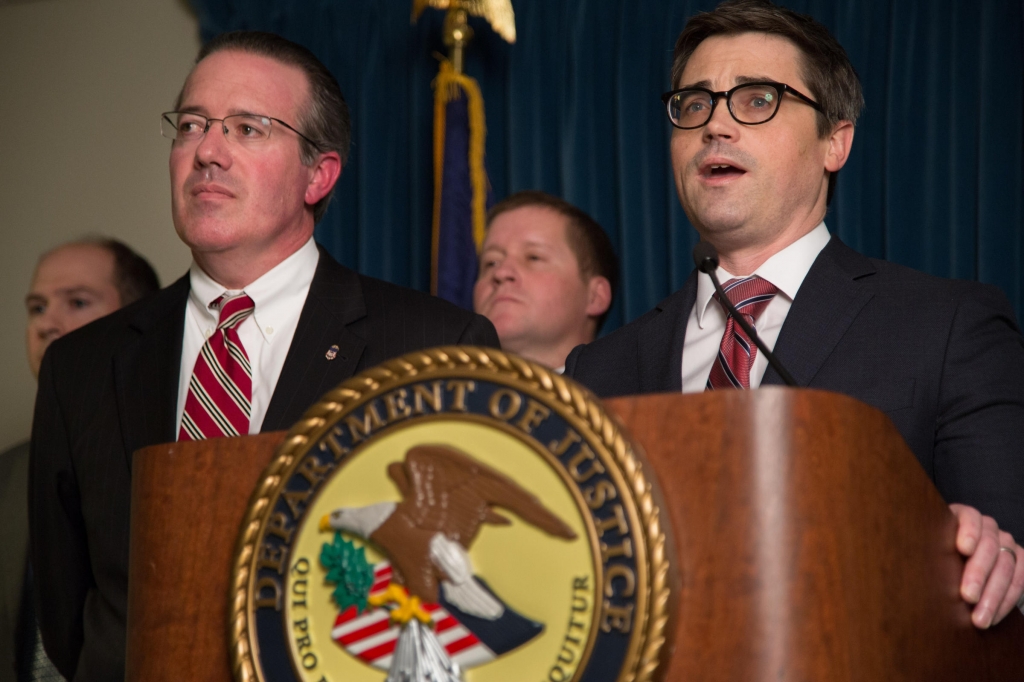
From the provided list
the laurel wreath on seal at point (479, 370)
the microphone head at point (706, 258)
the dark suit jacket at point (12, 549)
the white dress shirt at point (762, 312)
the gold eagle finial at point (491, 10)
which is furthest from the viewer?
the gold eagle finial at point (491, 10)

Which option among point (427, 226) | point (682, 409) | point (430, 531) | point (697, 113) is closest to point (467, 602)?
point (430, 531)

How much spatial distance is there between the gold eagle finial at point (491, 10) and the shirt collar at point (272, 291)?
1.73 meters

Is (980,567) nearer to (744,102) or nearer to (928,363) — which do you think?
(928,363)

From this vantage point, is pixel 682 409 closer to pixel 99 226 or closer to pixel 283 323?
pixel 283 323

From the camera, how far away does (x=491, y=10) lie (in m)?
3.63

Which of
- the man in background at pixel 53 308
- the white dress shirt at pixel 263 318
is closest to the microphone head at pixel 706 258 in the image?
the white dress shirt at pixel 263 318

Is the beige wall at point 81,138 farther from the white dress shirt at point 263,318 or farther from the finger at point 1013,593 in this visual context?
the finger at point 1013,593

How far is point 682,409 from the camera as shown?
3.23 feet

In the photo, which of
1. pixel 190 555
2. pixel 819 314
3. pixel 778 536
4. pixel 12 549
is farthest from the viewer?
pixel 12 549

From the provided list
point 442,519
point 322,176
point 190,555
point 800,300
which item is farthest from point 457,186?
point 442,519

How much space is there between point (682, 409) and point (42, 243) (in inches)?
149

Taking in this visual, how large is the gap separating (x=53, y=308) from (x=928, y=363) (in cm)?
281

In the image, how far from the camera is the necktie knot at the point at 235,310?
6.48 ft

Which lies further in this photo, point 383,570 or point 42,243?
point 42,243
